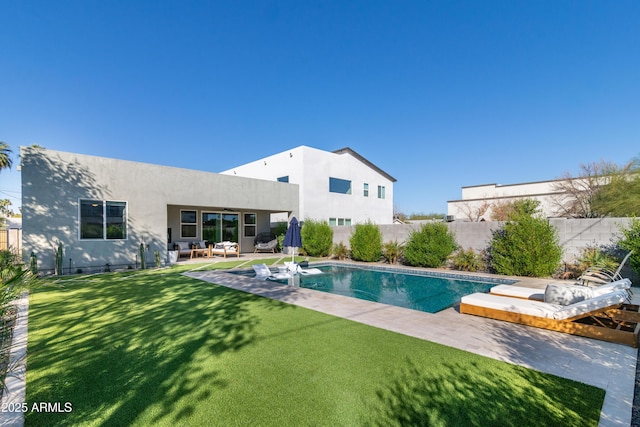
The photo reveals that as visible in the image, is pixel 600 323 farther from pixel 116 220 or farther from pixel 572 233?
pixel 116 220

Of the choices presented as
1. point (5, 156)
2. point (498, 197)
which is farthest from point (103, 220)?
point (498, 197)

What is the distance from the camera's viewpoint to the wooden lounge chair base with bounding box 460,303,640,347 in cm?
438

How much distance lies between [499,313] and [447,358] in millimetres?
2461

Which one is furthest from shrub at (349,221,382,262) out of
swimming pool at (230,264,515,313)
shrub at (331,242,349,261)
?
swimming pool at (230,264,515,313)

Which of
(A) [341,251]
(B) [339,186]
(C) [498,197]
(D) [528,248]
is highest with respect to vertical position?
(C) [498,197]

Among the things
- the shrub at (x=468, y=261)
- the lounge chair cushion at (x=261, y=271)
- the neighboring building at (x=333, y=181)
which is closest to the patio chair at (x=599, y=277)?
the shrub at (x=468, y=261)

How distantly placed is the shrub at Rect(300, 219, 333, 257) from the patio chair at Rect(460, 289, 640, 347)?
12.3m

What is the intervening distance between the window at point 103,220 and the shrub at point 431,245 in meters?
12.8

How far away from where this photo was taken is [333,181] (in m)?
21.7

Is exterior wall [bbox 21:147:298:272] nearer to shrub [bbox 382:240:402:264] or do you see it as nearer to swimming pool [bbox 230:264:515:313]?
swimming pool [bbox 230:264:515:313]

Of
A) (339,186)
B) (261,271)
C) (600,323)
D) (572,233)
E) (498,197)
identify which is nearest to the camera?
(600,323)

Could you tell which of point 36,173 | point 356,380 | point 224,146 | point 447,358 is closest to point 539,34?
point 447,358

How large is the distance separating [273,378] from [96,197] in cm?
1228

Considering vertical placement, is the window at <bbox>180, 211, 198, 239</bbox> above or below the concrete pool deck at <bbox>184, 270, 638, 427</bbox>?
above
